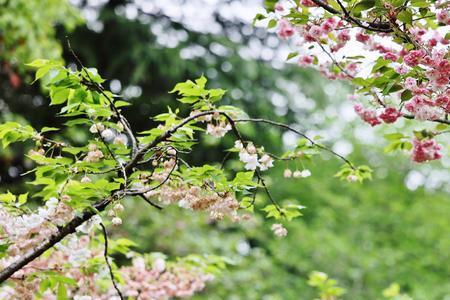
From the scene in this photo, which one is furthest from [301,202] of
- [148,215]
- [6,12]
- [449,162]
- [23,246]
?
[23,246]

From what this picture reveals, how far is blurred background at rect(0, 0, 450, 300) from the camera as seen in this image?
6.54 meters

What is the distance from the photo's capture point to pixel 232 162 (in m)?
7.58

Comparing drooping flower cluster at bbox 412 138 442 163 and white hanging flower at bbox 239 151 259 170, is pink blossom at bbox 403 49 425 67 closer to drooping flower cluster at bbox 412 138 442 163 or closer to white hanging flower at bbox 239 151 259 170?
drooping flower cluster at bbox 412 138 442 163

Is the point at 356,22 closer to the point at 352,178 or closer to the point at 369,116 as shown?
the point at 369,116

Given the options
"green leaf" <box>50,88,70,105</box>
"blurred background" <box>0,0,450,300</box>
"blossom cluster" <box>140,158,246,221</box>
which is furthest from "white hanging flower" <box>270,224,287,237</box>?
"blurred background" <box>0,0,450,300</box>

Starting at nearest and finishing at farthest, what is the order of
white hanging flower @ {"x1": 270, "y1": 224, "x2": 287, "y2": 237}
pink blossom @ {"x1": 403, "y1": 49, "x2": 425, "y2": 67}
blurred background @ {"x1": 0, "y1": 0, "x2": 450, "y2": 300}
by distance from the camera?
pink blossom @ {"x1": 403, "y1": 49, "x2": 425, "y2": 67} → white hanging flower @ {"x1": 270, "y1": 224, "x2": 287, "y2": 237} → blurred background @ {"x1": 0, "y1": 0, "x2": 450, "y2": 300}

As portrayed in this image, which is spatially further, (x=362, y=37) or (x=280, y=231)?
(x=362, y=37)

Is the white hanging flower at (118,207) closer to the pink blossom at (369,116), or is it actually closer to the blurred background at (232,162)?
the pink blossom at (369,116)

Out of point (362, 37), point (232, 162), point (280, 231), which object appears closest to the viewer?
point (280, 231)

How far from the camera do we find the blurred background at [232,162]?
654 centimetres

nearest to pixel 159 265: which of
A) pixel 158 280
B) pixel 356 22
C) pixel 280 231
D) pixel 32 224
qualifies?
pixel 158 280

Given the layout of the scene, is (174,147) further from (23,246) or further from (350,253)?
(350,253)

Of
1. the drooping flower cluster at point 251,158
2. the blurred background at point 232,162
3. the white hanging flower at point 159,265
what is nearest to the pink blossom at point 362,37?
the drooping flower cluster at point 251,158

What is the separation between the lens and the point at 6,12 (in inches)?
191
